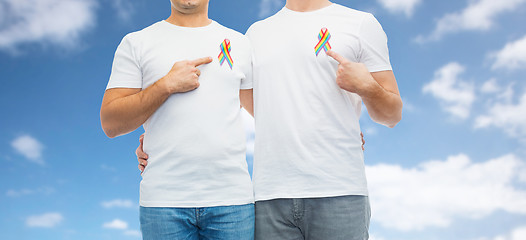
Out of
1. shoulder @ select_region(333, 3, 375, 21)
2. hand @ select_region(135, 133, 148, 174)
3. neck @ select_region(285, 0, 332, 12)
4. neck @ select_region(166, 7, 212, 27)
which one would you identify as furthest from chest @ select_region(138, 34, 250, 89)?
Answer: shoulder @ select_region(333, 3, 375, 21)

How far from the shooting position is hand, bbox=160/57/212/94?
229cm

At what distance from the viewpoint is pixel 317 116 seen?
240 cm

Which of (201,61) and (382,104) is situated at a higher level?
(201,61)

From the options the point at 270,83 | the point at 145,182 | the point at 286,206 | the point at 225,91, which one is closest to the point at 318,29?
the point at 270,83

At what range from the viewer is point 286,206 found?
7.61 ft

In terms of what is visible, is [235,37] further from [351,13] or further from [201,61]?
[351,13]

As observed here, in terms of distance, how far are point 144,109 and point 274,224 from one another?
0.86m

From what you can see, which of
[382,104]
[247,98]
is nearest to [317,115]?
[382,104]

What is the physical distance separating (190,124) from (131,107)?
0.31 meters

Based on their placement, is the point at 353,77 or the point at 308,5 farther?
the point at 308,5

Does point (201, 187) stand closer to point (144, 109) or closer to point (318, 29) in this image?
point (144, 109)

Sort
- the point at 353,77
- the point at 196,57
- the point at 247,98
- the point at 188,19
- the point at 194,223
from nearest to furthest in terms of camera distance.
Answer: the point at 194,223 < the point at 353,77 < the point at 196,57 < the point at 188,19 < the point at 247,98

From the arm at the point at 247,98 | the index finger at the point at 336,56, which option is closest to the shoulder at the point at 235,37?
the arm at the point at 247,98

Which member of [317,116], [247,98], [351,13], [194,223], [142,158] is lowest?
[194,223]
